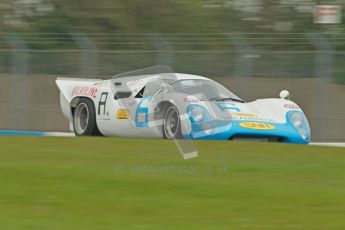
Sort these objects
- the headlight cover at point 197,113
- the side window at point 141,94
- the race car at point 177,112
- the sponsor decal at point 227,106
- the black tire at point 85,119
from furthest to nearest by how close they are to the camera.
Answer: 1. the black tire at point 85,119
2. the side window at point 141,94
3. the sponsor decal at point 227,106
4. the race car at point 177,112
5. the headlight cover at point 197,113

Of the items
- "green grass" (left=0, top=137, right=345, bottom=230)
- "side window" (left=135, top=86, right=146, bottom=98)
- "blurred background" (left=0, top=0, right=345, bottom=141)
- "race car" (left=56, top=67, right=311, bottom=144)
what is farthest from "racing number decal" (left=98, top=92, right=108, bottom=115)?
"blurred background" (left=0, top=0, right=345, bottom=141)

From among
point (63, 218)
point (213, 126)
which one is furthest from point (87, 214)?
point (213, 126)

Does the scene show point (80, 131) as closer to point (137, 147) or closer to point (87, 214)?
point (137, 147)

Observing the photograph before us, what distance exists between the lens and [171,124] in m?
12.2

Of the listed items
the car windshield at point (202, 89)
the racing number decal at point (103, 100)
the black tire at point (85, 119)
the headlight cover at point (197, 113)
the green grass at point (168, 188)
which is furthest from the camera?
the black tire at point (85, 119)

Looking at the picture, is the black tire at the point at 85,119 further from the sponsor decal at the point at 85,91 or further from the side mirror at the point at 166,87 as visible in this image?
the side mirror at the point at 166,87

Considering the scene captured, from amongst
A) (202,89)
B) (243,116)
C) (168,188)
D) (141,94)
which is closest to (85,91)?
(141,94)

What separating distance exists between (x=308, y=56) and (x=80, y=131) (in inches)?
190

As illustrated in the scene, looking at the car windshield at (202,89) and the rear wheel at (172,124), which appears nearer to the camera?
the rear wheel at (172,124)

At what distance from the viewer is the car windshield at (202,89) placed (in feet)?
41.6

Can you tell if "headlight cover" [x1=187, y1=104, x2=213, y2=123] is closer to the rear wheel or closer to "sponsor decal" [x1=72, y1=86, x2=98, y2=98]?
the rear wheel

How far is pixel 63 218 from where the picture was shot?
6340 millimetres

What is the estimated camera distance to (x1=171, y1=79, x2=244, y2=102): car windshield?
1269 centimetres

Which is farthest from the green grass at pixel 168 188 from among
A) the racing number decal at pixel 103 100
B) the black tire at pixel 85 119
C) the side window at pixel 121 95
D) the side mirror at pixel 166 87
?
the black tire at pixel 85 119
